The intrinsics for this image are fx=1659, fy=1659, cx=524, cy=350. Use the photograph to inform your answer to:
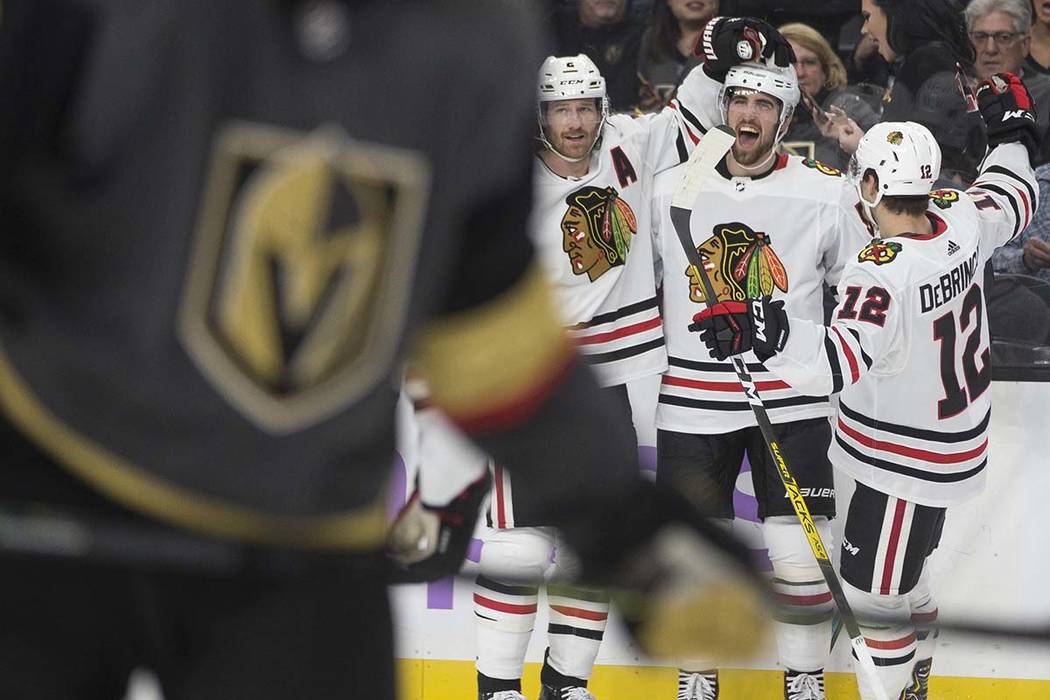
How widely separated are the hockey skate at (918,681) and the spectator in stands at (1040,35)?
1586mm

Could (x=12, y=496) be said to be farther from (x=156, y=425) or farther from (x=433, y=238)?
(x=433, y=238)

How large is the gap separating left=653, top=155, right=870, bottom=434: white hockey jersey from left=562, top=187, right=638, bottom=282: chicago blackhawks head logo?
0.10 meters

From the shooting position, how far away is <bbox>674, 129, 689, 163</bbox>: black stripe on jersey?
12.3ft

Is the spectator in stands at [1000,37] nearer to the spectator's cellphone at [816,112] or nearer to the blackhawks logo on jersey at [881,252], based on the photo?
the spectator's cellphone at [816,112]

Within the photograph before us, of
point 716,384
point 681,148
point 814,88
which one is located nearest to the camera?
point 716,384

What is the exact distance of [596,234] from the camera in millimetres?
3625

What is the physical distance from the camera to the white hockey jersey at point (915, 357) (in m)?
3.15

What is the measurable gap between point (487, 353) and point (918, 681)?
2691 millimetres

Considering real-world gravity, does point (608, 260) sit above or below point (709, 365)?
above

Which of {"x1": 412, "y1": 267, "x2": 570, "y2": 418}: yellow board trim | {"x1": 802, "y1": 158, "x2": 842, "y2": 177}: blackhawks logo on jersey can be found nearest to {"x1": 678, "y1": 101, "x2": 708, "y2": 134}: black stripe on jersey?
{"x1": 802, "y1": 158, "x2": 842, "y2": 177}: blackhawks logo on jersey

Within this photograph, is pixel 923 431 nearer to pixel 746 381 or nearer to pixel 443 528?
pixel 746 381

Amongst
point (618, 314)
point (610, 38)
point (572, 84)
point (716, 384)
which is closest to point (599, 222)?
point (618, 314)

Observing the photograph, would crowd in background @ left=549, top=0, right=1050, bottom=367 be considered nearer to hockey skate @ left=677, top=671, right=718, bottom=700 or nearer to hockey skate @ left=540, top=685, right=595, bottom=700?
hockey skate @ left=677, top=671, right=718, bottom=700

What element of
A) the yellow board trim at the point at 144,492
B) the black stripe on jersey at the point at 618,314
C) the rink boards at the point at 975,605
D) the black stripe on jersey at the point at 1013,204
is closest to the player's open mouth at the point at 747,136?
the black stripe on jersey at the point at 618,314
